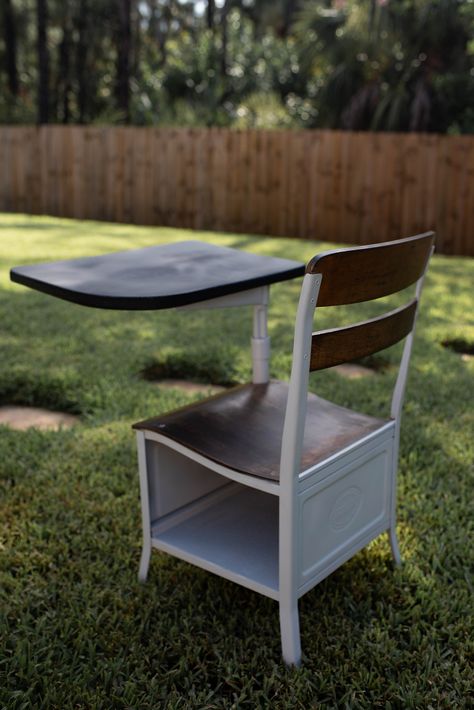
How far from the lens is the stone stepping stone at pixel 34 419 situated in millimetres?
3414

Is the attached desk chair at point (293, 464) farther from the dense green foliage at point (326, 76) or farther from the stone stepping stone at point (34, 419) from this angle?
the dense green foliage at point (326, 76)

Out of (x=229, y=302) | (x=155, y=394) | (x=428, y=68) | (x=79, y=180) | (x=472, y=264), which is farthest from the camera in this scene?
(x=428, y=68)

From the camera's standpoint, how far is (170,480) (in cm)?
227

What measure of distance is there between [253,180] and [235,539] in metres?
9.47

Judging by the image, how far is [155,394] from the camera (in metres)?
3.77

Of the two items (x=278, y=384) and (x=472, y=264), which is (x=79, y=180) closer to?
(x=472, y=264)

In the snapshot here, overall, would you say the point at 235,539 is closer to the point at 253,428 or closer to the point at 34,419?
the point at 253,428

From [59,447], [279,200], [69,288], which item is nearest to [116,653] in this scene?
[69,288]

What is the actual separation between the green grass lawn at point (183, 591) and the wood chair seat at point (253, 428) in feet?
1.60

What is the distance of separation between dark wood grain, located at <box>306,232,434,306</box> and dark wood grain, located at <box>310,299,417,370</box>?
0.09 m

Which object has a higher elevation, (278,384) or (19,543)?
(278,384)

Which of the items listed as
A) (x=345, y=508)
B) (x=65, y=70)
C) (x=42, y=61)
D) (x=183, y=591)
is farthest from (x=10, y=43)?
(x=345, y=508)

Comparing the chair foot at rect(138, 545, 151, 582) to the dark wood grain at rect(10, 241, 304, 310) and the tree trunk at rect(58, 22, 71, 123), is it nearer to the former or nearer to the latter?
the dark wood grain at rect(10, 241, 304, 310)

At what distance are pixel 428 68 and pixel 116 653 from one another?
17.0 metres
